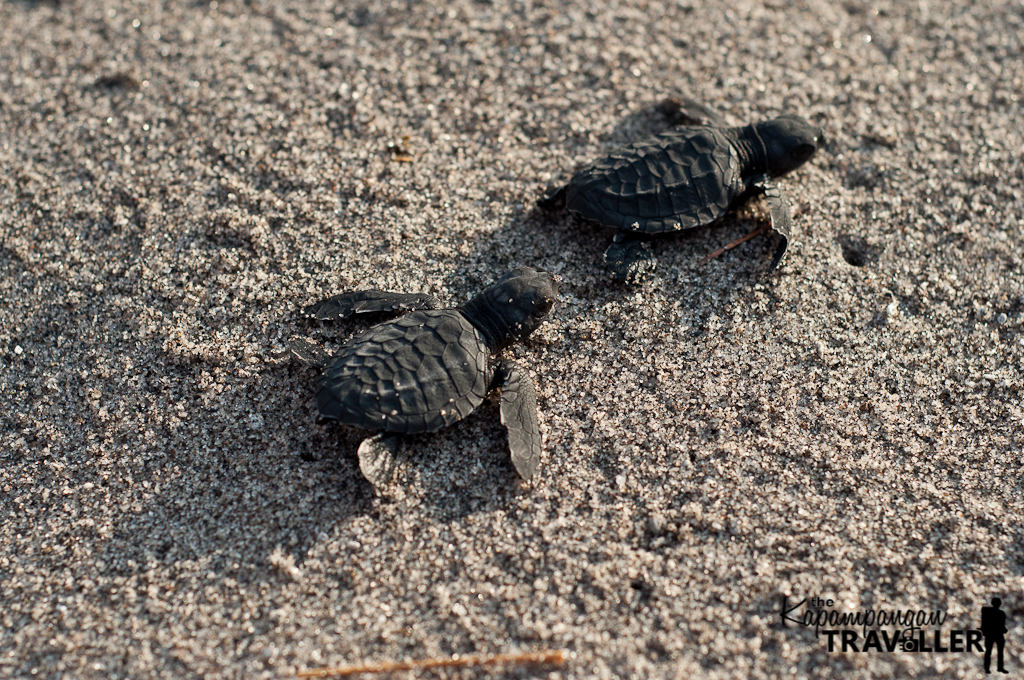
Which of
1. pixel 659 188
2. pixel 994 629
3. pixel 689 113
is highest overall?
pixel 689 113

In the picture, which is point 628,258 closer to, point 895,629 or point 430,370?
point 430,370

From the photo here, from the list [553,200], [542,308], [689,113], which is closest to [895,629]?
[542,308]

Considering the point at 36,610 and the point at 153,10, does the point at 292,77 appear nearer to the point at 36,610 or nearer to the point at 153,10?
the point at 153,10

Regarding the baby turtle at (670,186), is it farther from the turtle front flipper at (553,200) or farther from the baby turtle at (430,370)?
the baby turtle at (430,370)

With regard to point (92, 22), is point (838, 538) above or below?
above

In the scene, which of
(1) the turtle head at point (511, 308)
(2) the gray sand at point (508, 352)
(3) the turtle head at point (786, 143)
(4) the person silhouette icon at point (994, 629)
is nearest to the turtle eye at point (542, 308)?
(1) the turtle head at point (511, 308)

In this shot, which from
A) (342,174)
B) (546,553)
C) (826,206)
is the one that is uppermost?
(826,206)

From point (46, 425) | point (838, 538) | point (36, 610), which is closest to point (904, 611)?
point (838, 538)

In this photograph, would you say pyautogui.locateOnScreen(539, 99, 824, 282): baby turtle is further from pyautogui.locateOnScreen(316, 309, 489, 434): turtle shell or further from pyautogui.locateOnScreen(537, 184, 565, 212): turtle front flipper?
pyautogui.locateOnScreen(316, 309, 489, 434): turtle shell
